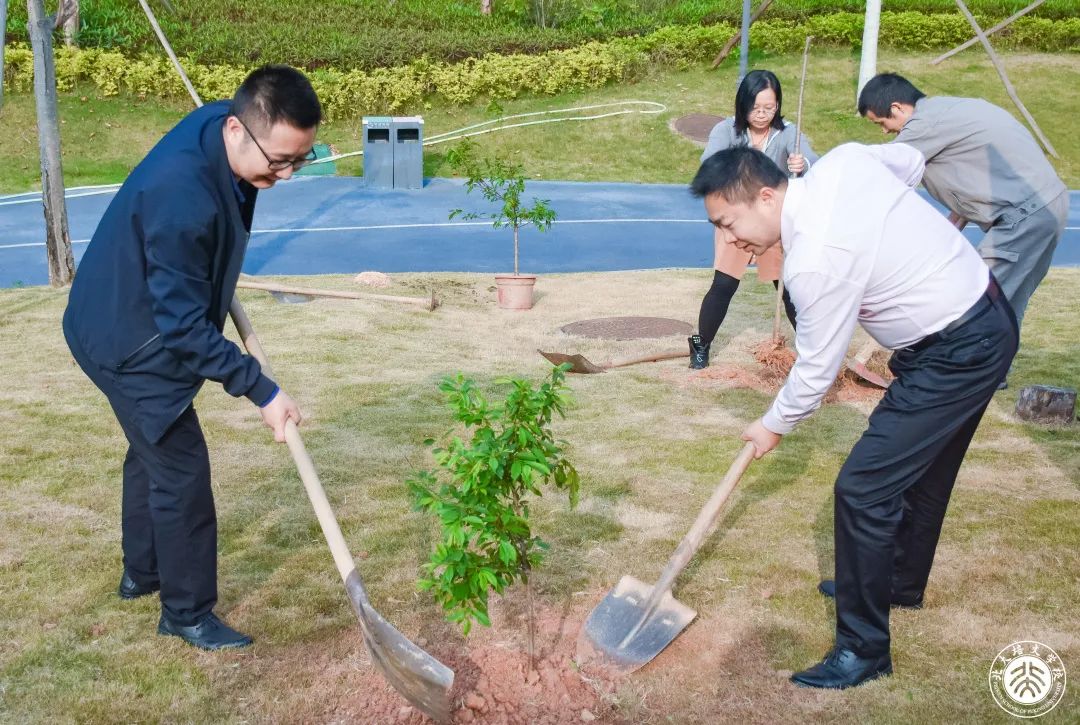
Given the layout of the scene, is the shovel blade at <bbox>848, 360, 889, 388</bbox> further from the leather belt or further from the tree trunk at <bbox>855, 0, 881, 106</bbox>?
the tree trunk at <bbox>855, 0, 881, 106</bbox>

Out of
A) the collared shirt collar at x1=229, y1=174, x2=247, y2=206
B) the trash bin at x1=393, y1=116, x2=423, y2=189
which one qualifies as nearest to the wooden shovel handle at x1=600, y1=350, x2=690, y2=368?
the collared shirt collar at x1=229, y1=174, x2=247, y2=206

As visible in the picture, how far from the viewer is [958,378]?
281 cm

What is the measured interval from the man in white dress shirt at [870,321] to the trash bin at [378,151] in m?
13.1

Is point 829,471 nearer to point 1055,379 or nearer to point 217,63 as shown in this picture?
point 1055,379

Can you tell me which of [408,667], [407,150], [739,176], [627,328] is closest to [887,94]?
[739,176]

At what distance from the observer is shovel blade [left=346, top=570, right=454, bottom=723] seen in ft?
8.61

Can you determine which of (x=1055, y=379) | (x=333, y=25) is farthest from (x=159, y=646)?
(x=333, y=25)

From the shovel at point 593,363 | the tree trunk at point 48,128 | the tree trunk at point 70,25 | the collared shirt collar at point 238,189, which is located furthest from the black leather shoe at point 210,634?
the tree trunk at point 70,25

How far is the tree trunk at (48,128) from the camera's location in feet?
27.8

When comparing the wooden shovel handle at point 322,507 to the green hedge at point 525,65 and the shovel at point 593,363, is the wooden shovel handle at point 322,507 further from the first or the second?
the green hedge at point 525,65

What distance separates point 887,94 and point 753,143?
1.27 meters

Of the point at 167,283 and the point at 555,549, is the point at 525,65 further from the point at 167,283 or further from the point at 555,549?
the point at 167,283

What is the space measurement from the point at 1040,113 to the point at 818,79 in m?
4.25

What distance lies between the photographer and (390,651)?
8.93ft
